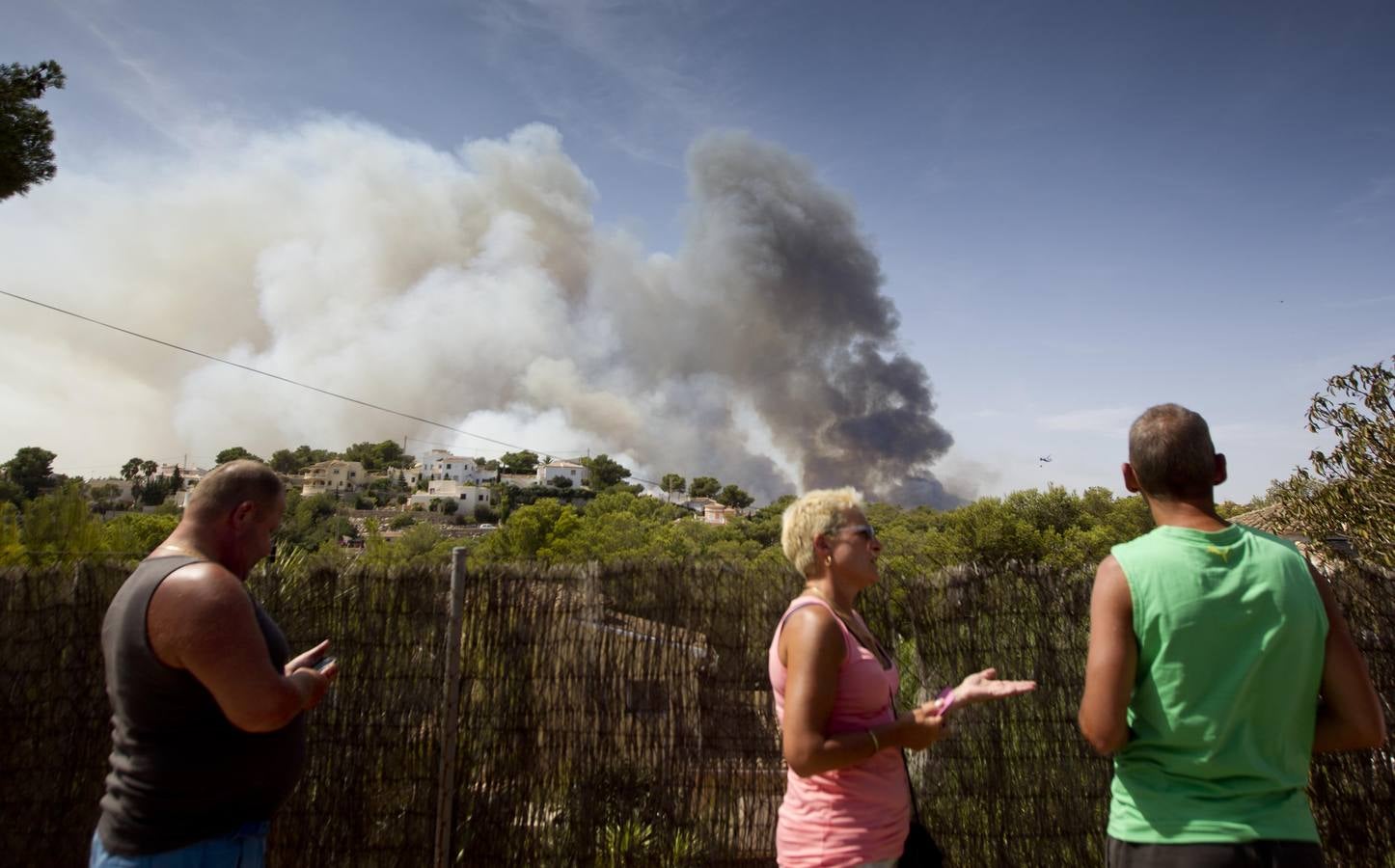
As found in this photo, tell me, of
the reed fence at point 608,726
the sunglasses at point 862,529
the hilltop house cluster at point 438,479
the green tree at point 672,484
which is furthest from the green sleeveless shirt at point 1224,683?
the green tree at point 672,484

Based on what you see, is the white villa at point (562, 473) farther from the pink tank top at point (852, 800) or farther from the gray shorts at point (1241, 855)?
the gray shorts at point (1241, 855)

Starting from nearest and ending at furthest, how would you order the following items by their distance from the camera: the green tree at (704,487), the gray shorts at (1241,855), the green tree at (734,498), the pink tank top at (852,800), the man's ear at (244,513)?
the gray shorts at (1241,855) < the pink tank top at (852,800) < the man's ear at (244,513) < the green tree at (734,498) < the green tree at (704,487)

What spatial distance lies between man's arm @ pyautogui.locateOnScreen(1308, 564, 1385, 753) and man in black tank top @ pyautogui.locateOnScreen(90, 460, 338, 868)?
195 centimetres

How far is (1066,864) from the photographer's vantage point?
9.73ft

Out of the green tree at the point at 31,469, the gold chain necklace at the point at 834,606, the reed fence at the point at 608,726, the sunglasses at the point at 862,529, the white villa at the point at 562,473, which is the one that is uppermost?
the white villa at the point at 562,473

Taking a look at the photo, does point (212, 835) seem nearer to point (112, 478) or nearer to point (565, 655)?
point (565, 655)

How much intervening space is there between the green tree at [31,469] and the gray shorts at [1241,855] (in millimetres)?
61739

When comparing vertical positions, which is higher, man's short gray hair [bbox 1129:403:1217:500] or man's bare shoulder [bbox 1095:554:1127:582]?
man's short gray hair [bbox 1129:403:1217:500]

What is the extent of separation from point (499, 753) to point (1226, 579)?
267 cm

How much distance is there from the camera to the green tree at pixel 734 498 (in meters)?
111

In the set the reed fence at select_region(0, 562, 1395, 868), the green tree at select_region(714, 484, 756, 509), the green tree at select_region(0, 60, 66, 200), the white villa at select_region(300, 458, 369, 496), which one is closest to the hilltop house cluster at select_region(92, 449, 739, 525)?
the white villa at select_region(300, 458, 369, 496)

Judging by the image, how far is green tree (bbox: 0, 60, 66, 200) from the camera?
222 inches

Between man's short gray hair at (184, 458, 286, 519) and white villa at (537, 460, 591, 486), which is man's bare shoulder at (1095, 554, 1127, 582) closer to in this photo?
man's short gray hair at (184, 458, 286, 519)

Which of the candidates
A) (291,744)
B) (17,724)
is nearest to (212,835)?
(291,744)
